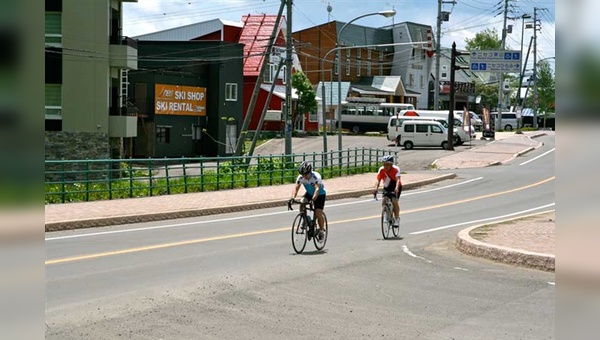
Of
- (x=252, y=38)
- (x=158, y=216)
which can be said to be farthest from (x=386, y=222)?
(x=252, y=38)

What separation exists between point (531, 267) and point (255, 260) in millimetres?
4873

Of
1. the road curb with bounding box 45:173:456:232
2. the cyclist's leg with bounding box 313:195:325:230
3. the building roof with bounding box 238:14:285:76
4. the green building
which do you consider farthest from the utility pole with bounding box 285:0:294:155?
the building roof with bounding box 238:14:285:76

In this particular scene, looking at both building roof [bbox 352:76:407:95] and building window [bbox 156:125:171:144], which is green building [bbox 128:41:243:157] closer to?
building window [bbox 156:125:171:144]

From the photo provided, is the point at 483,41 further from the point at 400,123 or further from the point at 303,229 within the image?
the point at 303,229

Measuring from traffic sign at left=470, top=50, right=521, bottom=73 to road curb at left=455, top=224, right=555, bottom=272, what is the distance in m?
44.8

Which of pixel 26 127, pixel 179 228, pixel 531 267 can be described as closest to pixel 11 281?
pixel 26 127

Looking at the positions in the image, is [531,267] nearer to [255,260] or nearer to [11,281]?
[255,260]

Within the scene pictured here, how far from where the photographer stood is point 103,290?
10.8m

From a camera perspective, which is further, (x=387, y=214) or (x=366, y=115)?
(x=366, y=115)

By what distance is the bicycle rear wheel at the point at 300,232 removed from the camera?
604 inches

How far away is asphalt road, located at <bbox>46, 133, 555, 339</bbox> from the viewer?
8.65 meters

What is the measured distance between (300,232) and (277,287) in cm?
432

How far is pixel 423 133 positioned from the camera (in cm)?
5678

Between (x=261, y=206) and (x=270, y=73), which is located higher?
(x=270, y=73)
